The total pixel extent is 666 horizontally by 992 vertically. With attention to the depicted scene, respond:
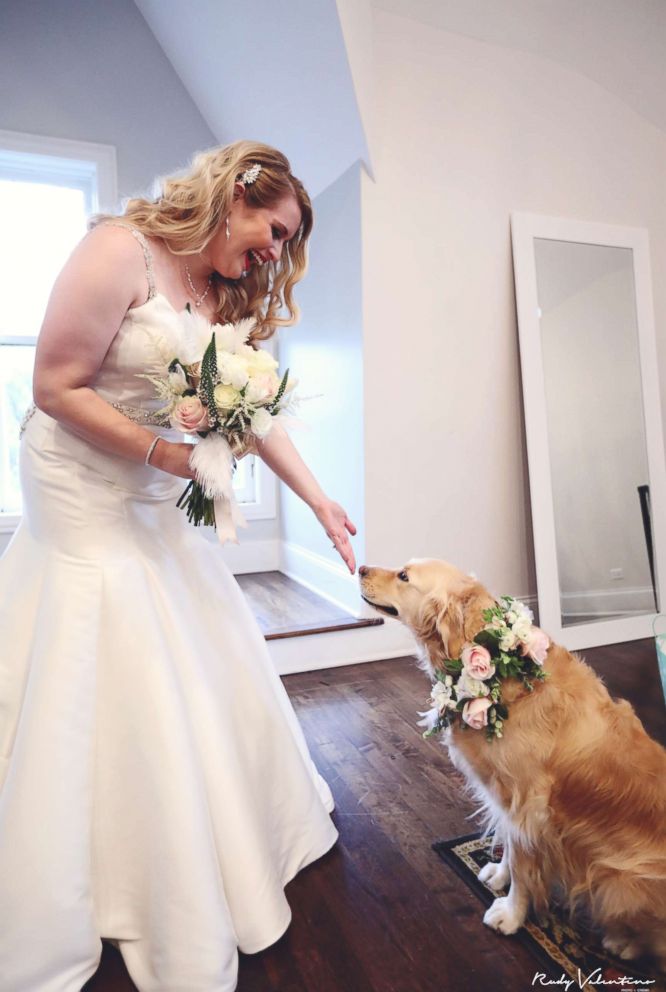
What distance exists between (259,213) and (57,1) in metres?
2.93

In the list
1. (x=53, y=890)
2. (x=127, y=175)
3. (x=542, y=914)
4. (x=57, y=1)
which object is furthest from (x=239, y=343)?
(x=57, y=1)

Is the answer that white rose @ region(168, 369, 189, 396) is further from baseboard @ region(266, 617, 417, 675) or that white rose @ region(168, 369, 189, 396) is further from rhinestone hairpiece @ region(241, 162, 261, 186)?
baseboard @ region(266, 617, 417, 675)

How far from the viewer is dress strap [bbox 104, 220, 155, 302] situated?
1.30 meters

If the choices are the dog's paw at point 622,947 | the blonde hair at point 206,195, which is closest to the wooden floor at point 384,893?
the dog's paw at point 622,947

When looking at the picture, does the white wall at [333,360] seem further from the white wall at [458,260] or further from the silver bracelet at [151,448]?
the silver bracelet at [151,448]

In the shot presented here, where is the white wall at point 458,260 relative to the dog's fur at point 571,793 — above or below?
above

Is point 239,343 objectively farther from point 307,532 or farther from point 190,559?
point 307,532

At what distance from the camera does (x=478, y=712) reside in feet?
4.18

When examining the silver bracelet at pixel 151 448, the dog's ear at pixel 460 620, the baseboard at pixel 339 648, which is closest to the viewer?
the silver bracelet at pixel 151 448

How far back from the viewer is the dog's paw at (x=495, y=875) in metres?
1.48

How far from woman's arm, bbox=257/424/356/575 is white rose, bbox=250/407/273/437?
29 cm

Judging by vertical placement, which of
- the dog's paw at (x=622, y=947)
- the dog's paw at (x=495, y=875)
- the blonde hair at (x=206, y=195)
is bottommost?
the dog's paw at (x=622, y=947)

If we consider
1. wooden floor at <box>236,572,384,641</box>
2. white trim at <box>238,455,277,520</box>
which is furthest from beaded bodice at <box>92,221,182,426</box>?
white trim at <box>238,455,277,520</box>

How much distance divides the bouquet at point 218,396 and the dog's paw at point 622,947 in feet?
3.57
